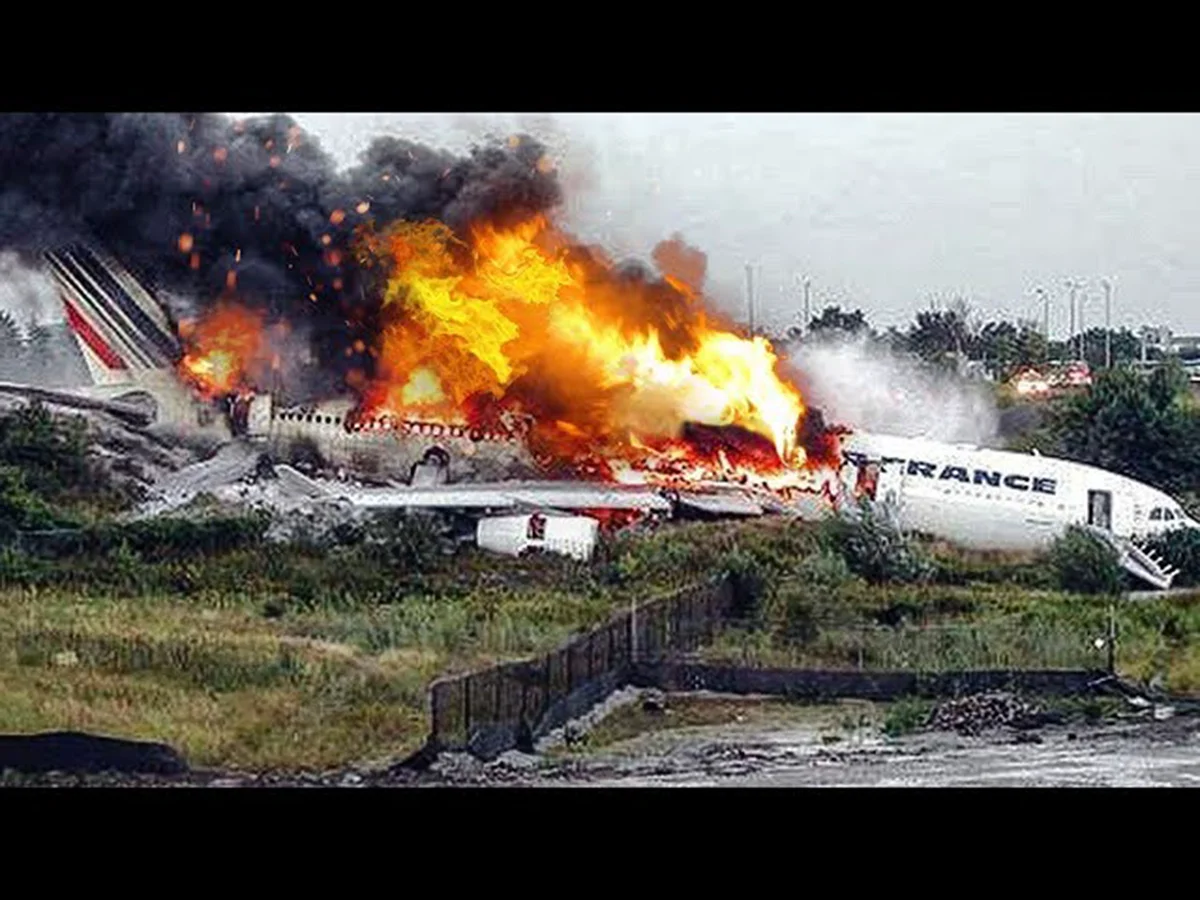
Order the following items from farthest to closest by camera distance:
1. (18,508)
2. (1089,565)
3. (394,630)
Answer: (18,508) < (394,630) < (1089,565)

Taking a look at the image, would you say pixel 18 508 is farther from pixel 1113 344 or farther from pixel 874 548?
pixel 1113 344

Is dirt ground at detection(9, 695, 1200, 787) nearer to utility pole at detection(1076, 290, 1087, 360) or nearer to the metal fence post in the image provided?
the metal fence post

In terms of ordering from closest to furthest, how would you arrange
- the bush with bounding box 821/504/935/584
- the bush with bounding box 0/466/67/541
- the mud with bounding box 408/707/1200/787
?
the mud with bounding box 408/707/1200/787 → the bush with bounding box 821/504/935/584 → the bush with bounding box 0/466/67/541

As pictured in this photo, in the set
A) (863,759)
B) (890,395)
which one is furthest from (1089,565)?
(863,759)

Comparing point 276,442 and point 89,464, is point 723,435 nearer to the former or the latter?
point 276,442

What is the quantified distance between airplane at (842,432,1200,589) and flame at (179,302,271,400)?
2.02 metres

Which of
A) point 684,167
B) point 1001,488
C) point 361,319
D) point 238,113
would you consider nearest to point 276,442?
point 361,319

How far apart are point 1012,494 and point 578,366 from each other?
4.97ft

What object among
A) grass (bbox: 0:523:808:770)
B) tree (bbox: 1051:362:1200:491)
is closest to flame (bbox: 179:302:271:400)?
grass (bbox: 0:523:808:770)

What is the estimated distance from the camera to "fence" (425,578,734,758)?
840 centimetres

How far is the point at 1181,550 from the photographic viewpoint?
8406 mm

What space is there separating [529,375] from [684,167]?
0.87 m

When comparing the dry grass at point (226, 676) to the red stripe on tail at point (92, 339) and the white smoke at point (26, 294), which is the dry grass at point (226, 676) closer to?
the red stripe on tail at point (92, 339)

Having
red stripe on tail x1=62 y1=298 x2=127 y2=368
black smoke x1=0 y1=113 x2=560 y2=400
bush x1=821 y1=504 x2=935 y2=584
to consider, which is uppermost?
black smoke x1=0 y1=113 x2=560 y2=400
